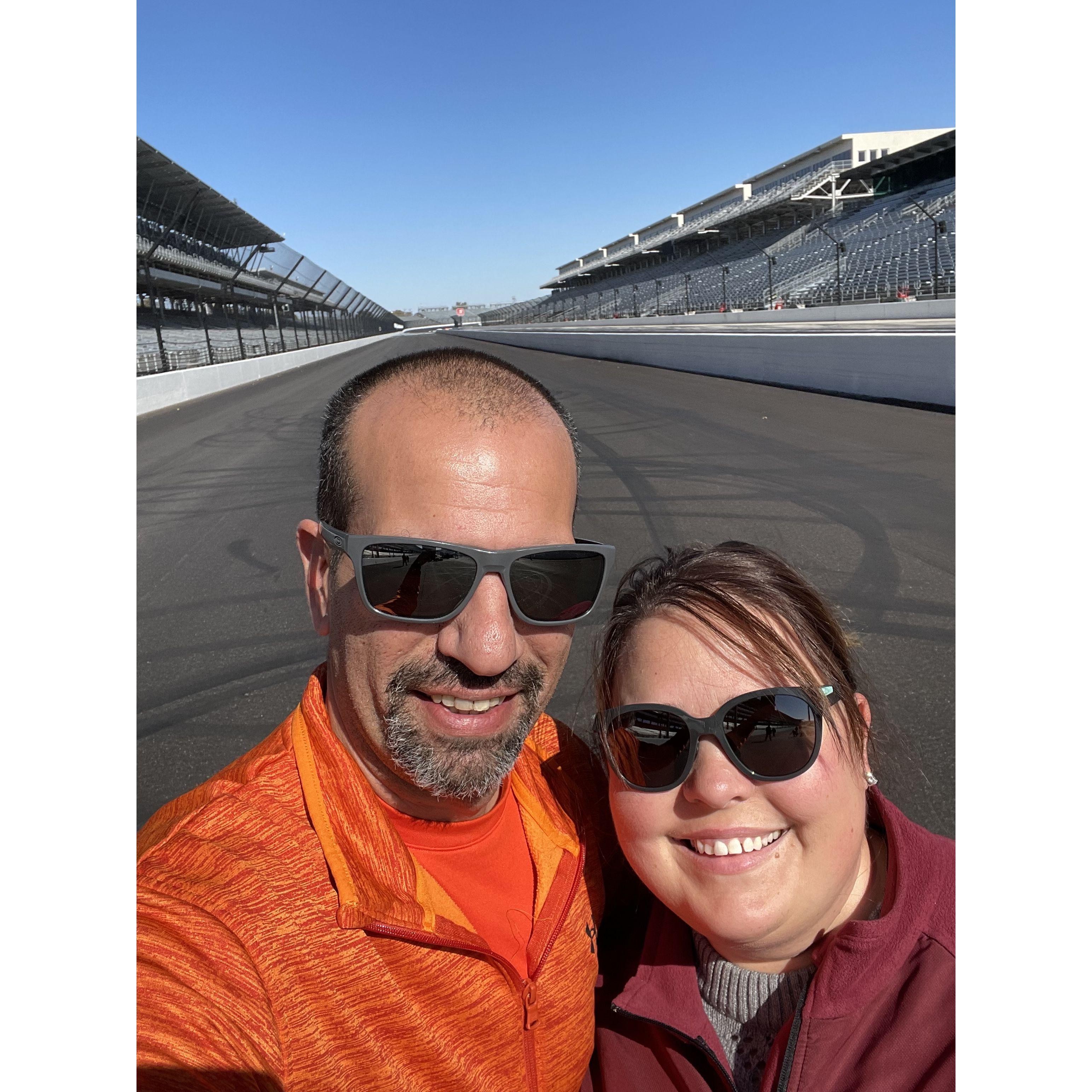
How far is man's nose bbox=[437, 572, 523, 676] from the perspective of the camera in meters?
1.63

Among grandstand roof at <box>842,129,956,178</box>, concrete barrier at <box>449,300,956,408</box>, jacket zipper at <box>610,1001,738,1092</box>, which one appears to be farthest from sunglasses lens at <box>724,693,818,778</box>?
grandstand roof at <box>842,129,956,178</box>

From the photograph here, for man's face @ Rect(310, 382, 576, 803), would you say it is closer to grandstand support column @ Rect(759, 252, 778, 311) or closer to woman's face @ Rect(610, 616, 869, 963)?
woman's face @ Rect(610, 616, 869, 963)

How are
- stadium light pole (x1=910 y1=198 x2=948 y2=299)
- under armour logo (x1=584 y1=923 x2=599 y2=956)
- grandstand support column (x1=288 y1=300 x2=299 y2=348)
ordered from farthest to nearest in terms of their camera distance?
grandstand support column (x1=288 y1=300 x2=299 y2=348) < stadium light pole (x1=910 y1=198 x2=948 y2=299) < under armour logo (x1=584 y1=923 x2=599 y2=956)

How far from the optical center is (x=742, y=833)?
5.02 ft

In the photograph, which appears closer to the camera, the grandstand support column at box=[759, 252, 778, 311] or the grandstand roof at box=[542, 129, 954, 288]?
the grandstand support column at box=[759, 252, 778, 311]

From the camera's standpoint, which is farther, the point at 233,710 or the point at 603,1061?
the point at 233,710

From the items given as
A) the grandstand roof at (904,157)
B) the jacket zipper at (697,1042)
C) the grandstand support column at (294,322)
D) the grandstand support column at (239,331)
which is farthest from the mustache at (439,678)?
the grandstand support column at (294,322)

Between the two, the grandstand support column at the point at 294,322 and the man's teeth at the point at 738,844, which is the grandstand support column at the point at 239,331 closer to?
the grandstand support column at the point at 294,322

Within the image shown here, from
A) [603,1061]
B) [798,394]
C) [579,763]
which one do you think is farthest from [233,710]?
[798,394]

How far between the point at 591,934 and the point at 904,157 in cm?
5453
